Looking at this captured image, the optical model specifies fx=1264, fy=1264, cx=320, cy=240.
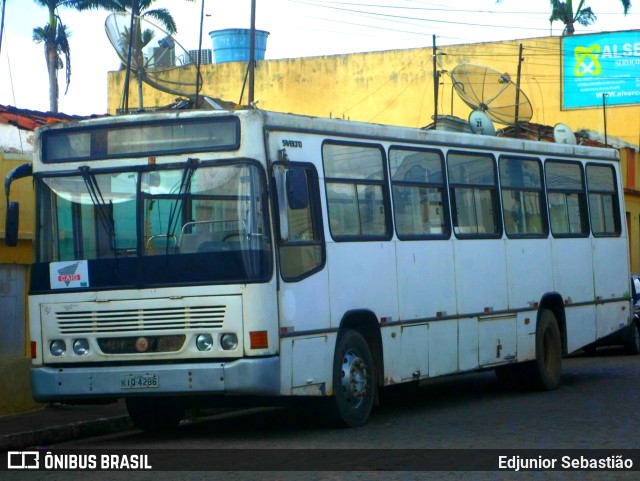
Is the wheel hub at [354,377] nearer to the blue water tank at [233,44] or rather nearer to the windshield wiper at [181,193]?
the windshield wiper at [181,193]

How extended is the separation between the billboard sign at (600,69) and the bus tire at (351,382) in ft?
129

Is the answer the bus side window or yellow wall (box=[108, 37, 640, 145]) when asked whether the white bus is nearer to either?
the bus side window

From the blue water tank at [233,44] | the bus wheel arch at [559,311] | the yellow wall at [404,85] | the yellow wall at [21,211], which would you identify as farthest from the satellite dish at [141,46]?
the blue water tank at [233,44]

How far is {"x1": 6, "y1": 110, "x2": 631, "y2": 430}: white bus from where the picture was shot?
10602mm

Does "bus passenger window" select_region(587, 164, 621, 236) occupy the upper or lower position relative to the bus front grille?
upper

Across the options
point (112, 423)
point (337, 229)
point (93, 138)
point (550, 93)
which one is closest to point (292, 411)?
point (112, 423)

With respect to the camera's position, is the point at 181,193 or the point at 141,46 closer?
the point at 181,193

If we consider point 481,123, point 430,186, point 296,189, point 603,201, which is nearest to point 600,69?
point 481,123

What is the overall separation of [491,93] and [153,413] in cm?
1950

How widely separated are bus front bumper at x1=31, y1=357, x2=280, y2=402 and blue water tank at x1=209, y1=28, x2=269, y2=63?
153 ft

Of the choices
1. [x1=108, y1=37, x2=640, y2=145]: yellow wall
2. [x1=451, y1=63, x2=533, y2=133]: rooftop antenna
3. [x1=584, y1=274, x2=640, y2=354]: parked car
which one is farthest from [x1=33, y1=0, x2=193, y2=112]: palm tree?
[x1=584, y1=274, x2=640, y2=354]: parked car

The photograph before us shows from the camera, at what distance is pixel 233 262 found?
10555mm

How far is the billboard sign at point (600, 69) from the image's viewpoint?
4912cm

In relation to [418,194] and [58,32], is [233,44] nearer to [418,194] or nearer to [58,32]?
[58,32]
